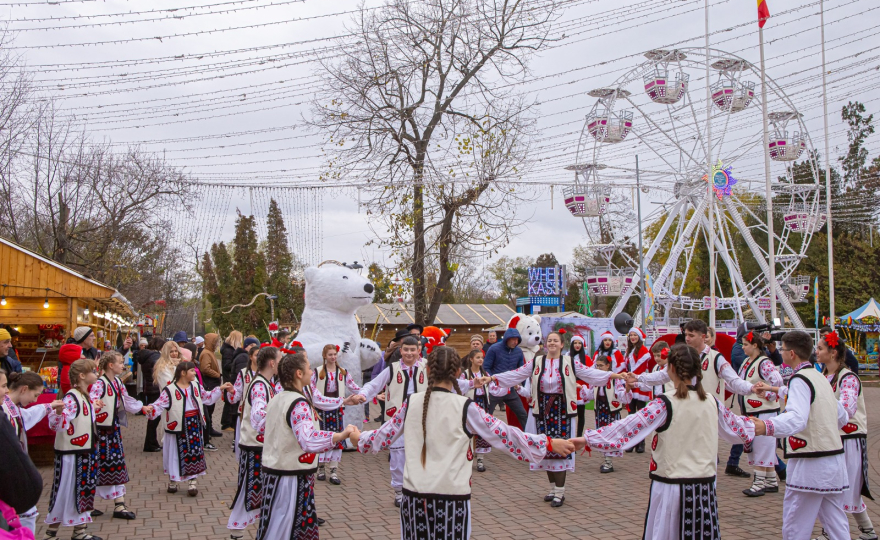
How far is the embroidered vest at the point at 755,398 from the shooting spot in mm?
7586

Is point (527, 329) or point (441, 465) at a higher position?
point (527, 329)

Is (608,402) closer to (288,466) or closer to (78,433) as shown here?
(288,466)

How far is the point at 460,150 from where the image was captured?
43.1 ft

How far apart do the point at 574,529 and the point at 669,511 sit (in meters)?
2.49

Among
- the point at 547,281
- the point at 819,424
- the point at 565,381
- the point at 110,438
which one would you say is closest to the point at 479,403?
the point at 565,381

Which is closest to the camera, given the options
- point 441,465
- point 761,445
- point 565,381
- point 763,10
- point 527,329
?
point 441,465

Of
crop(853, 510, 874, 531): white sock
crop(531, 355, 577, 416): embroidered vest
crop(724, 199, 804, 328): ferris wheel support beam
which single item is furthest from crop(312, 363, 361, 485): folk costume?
crop(724, 199, 804, 328): ferris wheel support beam

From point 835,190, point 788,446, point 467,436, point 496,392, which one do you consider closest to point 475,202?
point 496,392

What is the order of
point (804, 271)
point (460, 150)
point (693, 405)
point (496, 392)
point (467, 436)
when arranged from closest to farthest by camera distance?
point (467, 436)
point (693, 405)
point (496, 392)
point (460, 150)
point (804, 271)

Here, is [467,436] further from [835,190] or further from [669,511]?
[835,190]

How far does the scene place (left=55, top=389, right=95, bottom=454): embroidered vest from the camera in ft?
20.4

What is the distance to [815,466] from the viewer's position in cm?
500

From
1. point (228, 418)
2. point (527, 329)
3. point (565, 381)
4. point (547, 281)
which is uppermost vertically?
point (547, 281)

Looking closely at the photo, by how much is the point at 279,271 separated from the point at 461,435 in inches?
1589
